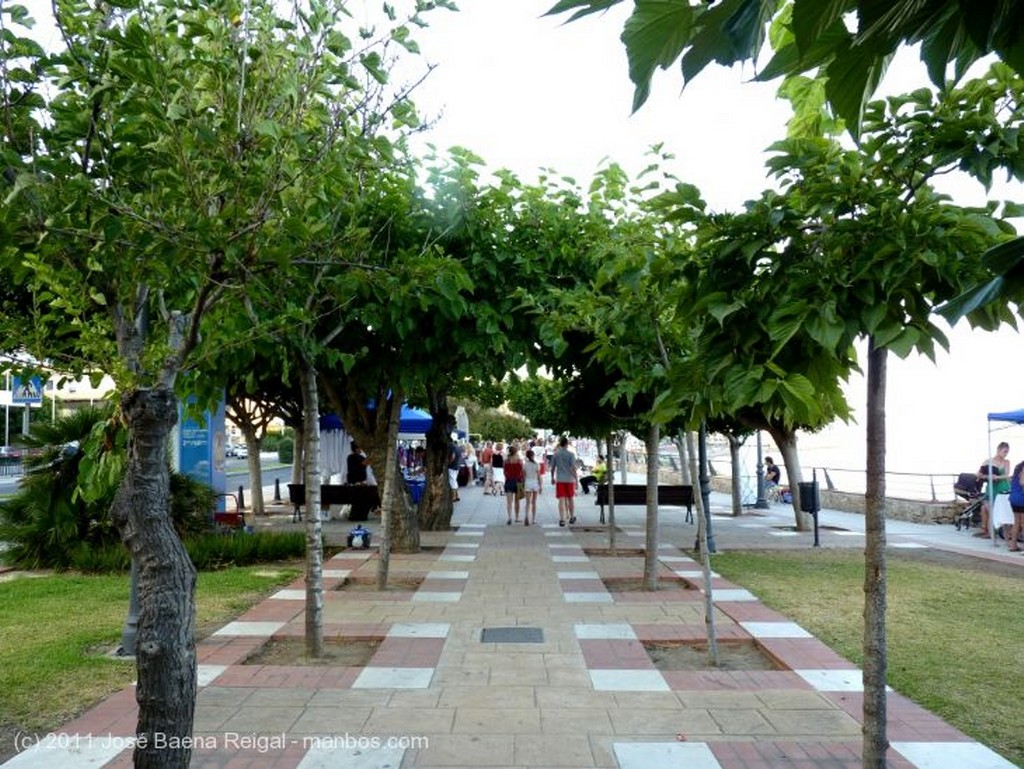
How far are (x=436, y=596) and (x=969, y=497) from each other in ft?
44.2

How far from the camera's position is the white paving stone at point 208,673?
5802 millimetres

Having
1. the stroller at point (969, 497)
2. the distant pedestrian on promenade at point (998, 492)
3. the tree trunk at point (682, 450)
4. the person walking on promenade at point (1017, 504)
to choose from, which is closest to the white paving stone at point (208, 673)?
the tree trunk at point (682, 450)

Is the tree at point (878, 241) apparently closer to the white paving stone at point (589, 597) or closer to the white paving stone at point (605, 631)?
the white paving stone at point (605, 631)

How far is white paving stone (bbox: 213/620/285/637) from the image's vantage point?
738 cm

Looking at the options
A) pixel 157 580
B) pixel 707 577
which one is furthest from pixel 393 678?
pixel 157 580

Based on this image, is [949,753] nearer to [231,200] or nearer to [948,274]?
[948,274]

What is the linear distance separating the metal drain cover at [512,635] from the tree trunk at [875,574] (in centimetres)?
367

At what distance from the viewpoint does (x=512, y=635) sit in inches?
288

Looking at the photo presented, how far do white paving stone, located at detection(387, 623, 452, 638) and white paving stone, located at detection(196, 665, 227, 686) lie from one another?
158cm

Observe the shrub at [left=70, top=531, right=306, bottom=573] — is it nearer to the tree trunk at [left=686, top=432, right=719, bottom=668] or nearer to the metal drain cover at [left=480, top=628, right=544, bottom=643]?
the metal drain cover at [left=480, top=628, right=544, bottom=643]

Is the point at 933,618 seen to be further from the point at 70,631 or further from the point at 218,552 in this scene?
the point at 218,552

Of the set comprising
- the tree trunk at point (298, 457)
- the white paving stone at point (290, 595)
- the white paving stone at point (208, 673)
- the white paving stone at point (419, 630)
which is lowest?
the white paving stone at point (290, 595)

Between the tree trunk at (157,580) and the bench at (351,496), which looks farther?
the bench at (351,496)

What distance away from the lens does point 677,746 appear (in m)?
4.54
